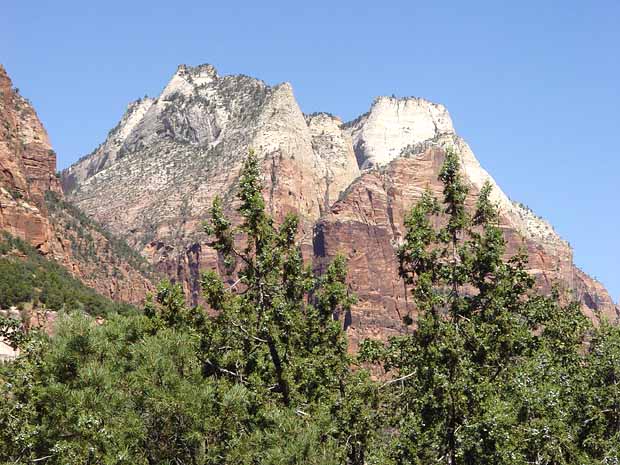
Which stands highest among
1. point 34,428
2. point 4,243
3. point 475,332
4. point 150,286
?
point 150,286

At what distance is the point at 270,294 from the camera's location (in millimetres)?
28094

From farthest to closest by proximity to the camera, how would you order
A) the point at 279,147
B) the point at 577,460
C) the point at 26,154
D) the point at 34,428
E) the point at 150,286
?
the point at 279,147 → the point at 150,286 → the point at 26,154 → the point at 577,460 → the point at 34,428

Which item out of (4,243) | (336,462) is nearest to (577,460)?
(336,462)

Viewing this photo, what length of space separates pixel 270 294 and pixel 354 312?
456 feet

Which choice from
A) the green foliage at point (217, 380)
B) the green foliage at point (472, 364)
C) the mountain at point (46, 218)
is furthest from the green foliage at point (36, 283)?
the green foliage at point (472, 364)

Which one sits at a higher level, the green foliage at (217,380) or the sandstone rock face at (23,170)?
the sandstone rock face at (23,170)

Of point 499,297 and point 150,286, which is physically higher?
point 150,286

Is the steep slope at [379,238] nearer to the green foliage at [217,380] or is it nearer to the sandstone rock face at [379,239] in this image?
the sandstone rock face at [379,239]

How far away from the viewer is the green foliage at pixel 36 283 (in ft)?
A: 262

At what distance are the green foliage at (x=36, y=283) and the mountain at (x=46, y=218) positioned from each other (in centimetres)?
371

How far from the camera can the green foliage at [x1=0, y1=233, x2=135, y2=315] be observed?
79.8 m

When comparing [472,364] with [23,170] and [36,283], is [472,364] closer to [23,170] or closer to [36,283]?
[36,283]

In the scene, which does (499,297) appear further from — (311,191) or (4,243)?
(311,191)

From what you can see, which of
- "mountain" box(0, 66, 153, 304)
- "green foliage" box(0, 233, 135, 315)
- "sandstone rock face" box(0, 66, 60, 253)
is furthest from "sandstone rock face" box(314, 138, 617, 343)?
"green foliage" box(0, 233, 135, 315)
